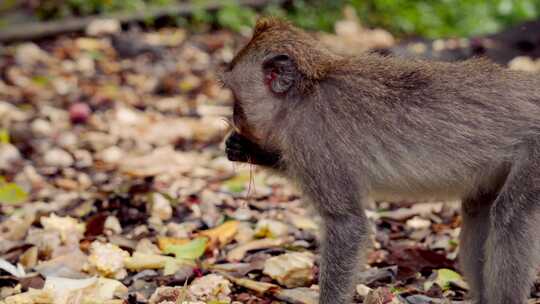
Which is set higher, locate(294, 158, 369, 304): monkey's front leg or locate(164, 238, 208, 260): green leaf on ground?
locate(294, 158, 369, 304): monkey's front leg

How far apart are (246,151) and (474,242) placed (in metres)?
1.22

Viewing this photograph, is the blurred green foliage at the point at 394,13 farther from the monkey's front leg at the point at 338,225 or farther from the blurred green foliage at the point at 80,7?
the monkey's front leg at the point at 338,225

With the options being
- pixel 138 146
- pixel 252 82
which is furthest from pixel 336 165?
pixel 138 146

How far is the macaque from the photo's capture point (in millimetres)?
3975

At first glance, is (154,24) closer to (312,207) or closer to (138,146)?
(138,146)

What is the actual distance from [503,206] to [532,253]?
228mm

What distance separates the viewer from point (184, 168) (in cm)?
692

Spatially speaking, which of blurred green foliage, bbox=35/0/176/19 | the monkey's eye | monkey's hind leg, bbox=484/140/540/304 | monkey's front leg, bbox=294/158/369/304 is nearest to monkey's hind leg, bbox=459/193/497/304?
monkey's hind leg, bbox=484/140/540/304

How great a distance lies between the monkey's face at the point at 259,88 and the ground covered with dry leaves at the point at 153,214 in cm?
21

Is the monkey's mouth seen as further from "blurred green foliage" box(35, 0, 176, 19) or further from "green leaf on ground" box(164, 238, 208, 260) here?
"blurred green foliage" box(35, 0, 176, 19)

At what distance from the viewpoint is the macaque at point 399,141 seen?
13.0ft

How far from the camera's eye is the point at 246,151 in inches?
186

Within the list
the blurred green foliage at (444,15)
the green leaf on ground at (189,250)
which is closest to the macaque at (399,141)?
the green leaf on ground at (189,250)

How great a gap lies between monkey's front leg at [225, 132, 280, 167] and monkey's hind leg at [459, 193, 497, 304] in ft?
3.29
